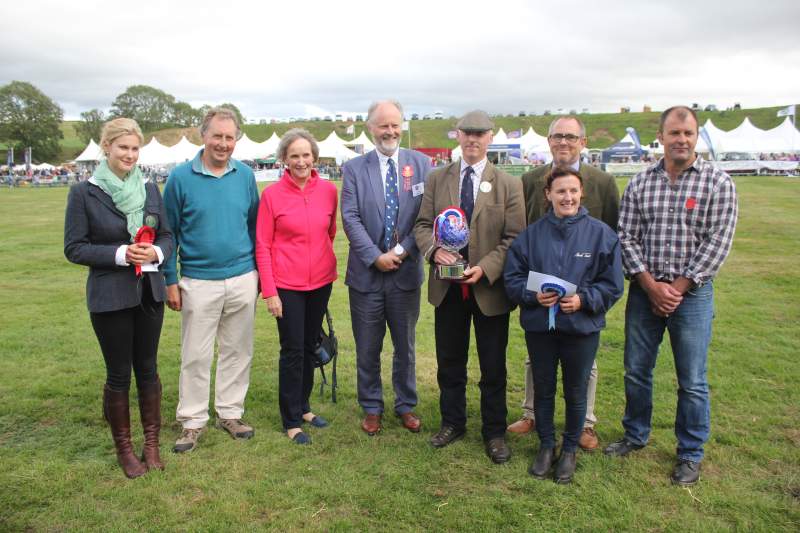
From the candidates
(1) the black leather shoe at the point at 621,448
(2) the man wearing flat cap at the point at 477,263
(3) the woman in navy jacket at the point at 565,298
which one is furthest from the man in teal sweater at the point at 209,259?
(1) the black leather shoe at the point at 621,448

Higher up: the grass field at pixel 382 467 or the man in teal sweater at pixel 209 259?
the man in teal sweater at pixel 209 259

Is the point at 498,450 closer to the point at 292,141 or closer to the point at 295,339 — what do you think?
the point at 295,339

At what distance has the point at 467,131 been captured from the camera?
12.0 ft

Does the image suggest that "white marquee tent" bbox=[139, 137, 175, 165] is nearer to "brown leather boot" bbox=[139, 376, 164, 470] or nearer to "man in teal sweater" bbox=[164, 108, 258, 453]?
"man in teal sweater" bbox=[164, 108, 258, 453]

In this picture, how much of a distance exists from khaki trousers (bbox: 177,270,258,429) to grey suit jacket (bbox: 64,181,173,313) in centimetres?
46

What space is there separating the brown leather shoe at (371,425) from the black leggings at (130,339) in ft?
4.96

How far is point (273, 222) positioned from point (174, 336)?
3.20 meters

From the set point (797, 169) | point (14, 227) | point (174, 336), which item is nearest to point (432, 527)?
point (174, 336)

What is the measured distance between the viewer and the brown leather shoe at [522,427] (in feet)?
13.5

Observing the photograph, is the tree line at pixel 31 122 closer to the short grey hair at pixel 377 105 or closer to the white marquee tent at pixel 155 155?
the white marquee tent at pixel 155 155

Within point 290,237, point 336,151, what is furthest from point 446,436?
point 336,151

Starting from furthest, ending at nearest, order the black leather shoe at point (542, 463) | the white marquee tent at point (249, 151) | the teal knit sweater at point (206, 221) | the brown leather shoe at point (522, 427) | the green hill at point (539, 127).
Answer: the green hill at point (539, 127)
the white marquee tent at point (249, 151)
the brown leather shoe at point (522, 427)
the teal knit sweater at point (206, 221)
the black leather shoe at point (542, 463)

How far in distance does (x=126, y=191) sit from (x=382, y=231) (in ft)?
5.50

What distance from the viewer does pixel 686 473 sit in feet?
11.0
